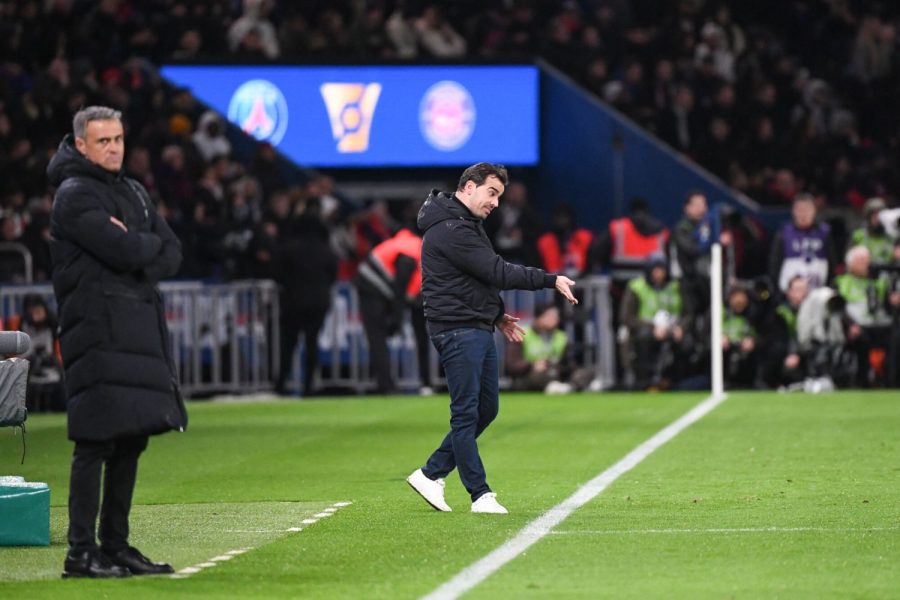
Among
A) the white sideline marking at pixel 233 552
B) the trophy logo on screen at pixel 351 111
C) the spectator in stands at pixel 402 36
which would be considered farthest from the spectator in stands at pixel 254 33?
the white sideline marking at pixel 233 552

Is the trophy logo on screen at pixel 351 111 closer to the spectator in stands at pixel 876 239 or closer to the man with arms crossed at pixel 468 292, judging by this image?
the spectator in stands at pixel 876 239

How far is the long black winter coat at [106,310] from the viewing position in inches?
341

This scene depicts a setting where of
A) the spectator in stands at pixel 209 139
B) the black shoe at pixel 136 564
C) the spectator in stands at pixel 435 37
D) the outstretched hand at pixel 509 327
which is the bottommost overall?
Result: the black shoe at pixel 136 564

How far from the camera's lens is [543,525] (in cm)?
1072

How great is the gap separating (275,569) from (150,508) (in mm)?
3464

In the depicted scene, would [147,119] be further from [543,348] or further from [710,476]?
[710,476]

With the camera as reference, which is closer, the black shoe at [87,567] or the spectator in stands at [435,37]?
the black shoe at [87,567]

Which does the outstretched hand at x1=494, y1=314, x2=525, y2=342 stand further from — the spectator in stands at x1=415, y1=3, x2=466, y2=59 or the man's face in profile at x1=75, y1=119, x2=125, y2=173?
the spectator in stands at x1=415, y1=3, x2=466, y2=59

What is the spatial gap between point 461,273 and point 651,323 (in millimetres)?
13291

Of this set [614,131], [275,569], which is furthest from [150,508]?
[614,131]

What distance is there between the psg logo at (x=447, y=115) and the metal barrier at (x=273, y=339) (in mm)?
5436

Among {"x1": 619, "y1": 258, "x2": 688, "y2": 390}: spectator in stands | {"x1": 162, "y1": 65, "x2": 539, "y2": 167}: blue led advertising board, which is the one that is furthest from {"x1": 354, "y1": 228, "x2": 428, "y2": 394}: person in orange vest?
{"x1": 162, "y1": 65, "x2": 539, "y2": 167}: blue led advertising board

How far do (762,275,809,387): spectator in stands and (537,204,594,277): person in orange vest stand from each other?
3.12m

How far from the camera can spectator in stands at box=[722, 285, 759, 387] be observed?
79.2 ft
